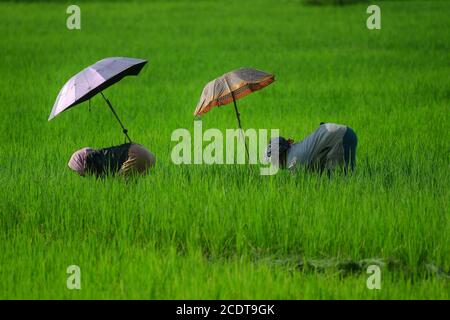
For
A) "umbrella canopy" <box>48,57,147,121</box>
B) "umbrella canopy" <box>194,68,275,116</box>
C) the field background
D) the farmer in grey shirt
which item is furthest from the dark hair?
"umbrella canopy" <box>48,57,147,121</box>

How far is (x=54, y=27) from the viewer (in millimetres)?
17781

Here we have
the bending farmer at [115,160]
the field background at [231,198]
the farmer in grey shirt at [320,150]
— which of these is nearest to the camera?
the field background at [231,198]

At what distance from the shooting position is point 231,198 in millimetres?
5328

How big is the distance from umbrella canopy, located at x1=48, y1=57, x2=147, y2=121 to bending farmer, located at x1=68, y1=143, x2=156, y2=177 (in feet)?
1.20

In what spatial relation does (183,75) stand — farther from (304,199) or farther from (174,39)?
(304,199)

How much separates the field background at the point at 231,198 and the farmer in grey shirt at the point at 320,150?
0.10 metres

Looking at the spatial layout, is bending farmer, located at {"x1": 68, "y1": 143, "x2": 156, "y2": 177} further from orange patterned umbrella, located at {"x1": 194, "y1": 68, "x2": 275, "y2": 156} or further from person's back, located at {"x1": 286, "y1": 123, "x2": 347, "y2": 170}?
person's back, located at {"x1": 286, "y1": 123, "x2": 347, "y2": 170}

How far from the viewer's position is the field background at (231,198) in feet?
14.2

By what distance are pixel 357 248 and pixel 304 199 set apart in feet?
2.20

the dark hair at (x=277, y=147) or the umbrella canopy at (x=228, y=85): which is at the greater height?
the umbrella canopy at (x=228, y=85)

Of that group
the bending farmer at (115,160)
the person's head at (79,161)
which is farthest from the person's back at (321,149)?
the person's head at (79,161)

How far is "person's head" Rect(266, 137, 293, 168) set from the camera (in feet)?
18.7

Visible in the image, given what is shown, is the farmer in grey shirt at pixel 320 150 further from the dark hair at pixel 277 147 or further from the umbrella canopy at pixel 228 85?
the umbrella canopy at pixel 228 85

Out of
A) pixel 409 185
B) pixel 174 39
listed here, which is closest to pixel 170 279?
pixel 409 185
